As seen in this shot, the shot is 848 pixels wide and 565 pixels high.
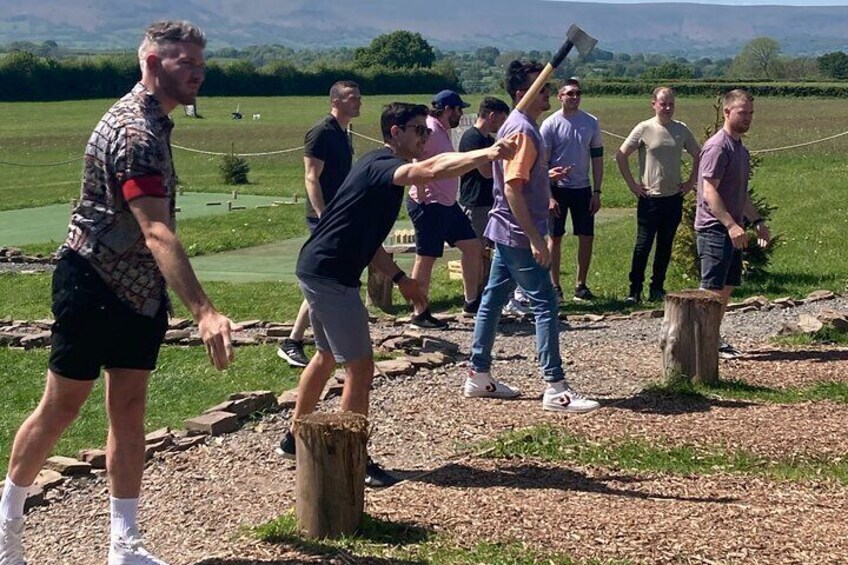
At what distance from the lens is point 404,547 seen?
5.67m

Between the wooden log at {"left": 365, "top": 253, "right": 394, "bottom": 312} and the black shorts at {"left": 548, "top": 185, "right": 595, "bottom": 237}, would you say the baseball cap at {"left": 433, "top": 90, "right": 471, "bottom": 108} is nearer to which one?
the black shorts at {"left": 548, "top": 185, "right": 595, "bottom": 237}

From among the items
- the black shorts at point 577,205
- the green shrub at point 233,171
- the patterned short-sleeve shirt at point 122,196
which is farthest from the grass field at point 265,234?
the patterned short-sleeve shirt at point 122,196

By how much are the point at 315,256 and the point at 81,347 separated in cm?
152

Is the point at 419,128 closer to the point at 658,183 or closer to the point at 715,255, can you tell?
the point at 715,255

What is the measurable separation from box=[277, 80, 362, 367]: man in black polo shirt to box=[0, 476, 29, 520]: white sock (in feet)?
13.4

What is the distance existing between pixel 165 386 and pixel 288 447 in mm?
2591

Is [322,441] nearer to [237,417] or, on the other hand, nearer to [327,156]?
[237,417]

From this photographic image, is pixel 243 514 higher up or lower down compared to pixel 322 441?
lower down

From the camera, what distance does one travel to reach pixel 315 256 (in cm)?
645

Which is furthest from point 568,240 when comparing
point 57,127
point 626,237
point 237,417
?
point 57,127

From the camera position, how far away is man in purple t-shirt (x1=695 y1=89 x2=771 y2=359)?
9.25 m

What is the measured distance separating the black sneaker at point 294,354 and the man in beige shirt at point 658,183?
3.88 m

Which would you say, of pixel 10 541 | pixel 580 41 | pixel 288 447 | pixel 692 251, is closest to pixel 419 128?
pixel 580 41

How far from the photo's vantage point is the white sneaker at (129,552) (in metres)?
5.32
